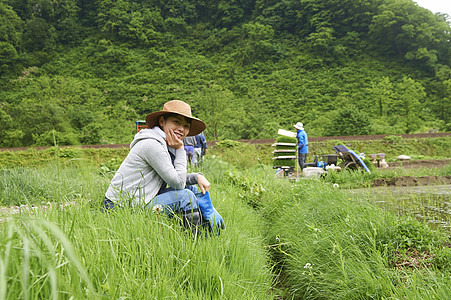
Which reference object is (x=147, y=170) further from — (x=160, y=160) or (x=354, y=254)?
(x=354, y=254)

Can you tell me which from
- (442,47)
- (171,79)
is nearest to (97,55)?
(171,79)

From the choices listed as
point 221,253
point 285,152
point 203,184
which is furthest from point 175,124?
point 285,152

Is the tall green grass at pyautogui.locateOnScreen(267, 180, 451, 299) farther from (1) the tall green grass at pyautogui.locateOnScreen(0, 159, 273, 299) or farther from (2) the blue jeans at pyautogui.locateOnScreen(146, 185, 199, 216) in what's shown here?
(2) the blue jeans at pyautogui.locateOnScreen(146, 185, 199, 216)

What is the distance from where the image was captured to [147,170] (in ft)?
8.09

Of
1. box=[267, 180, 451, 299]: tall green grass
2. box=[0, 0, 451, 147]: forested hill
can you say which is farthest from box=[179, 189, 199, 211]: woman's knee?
box=[0, 0, 451, 147]: forested hill

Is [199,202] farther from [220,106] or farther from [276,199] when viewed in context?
[220,106]

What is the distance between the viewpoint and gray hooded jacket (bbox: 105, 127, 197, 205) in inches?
93.0

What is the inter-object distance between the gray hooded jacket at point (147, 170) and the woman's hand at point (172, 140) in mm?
119

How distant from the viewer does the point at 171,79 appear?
4328 centimetres

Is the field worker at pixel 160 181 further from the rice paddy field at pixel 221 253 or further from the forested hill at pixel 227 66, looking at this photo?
the forested hill at pixel 227 66

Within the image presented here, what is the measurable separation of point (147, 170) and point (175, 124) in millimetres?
467

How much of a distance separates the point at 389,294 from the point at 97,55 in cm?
5524

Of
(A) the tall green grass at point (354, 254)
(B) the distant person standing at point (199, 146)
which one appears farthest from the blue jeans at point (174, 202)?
(B) the distant person standing at point (199, 146)

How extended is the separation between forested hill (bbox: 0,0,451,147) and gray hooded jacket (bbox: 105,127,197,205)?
67.6 feet
